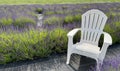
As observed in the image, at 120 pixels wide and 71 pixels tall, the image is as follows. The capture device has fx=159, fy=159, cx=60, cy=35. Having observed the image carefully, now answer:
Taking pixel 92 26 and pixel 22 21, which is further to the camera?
pixel 22 21

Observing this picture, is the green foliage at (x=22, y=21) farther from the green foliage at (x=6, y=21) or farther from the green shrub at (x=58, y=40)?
the green shrub at (x=58, y=40)

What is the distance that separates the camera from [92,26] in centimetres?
336

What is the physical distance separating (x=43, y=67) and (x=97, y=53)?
3.51ft

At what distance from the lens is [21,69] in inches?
119

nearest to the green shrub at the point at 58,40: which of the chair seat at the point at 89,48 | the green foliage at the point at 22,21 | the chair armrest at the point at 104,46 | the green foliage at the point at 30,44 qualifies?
the green foliage at the point at 30,44

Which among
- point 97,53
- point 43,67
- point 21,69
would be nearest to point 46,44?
point 43,67

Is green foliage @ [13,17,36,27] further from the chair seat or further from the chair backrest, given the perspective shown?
the chair seat

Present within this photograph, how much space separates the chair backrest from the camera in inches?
129

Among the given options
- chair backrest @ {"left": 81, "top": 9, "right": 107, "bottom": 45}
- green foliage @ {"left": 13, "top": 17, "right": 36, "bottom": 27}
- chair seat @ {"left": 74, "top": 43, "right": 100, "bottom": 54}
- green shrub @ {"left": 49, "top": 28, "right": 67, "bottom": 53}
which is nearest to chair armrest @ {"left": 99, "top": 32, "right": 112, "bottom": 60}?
chair seat @ {"left": 74, "top": 43, "right": 100, "bottom": 54}

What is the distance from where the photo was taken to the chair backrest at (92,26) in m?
3.27

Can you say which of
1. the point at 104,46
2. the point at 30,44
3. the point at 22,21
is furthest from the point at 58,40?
the point at 22,21

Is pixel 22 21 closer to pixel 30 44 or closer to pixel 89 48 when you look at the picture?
pixel 30 44

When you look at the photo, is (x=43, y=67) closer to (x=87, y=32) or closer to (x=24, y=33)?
(x=24, y=33)

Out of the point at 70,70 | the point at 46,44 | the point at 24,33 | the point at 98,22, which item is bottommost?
the point at 70,70
